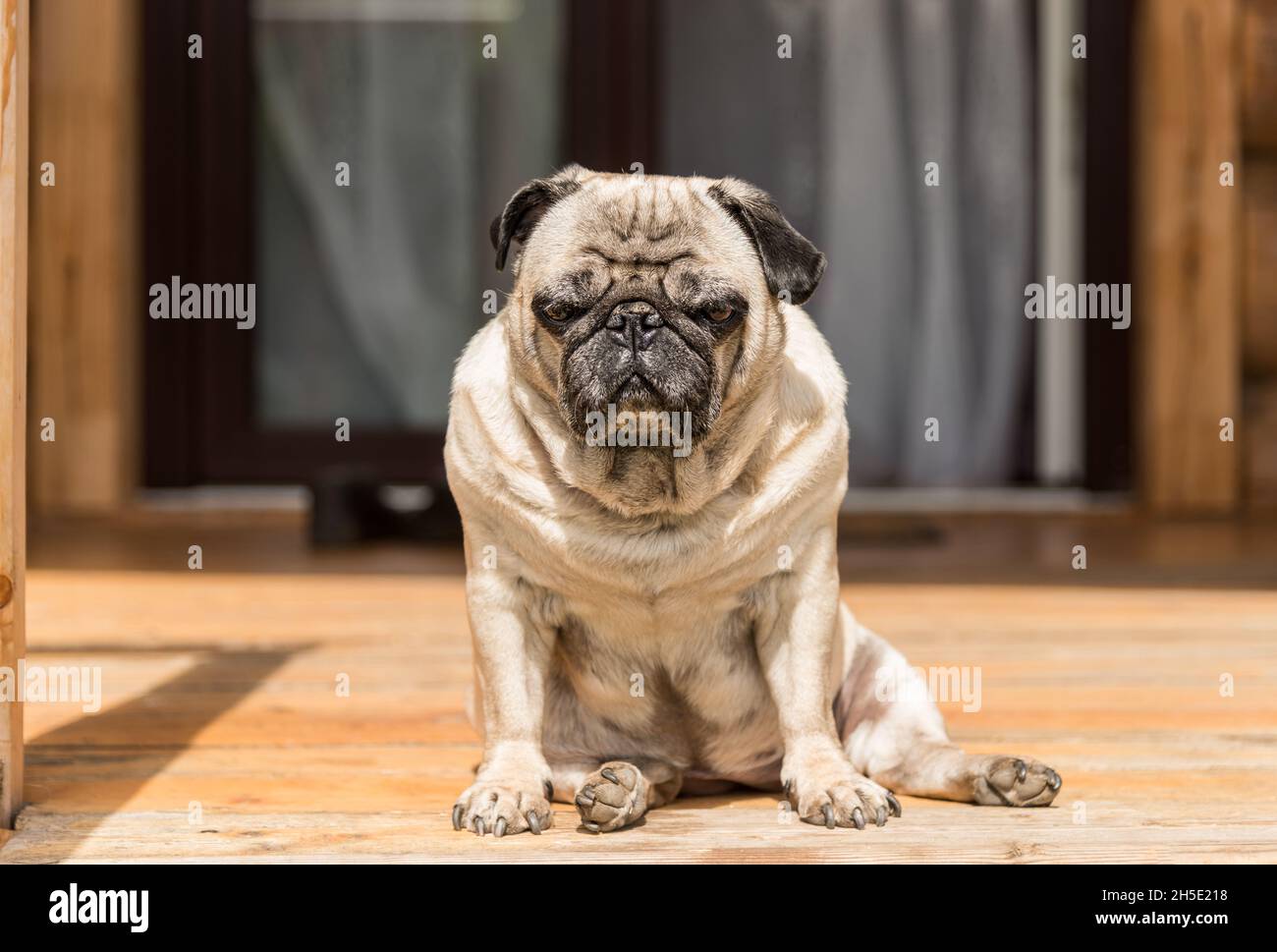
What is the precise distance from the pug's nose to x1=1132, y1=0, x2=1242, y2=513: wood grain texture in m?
5.05

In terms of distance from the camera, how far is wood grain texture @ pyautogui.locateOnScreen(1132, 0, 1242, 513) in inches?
254

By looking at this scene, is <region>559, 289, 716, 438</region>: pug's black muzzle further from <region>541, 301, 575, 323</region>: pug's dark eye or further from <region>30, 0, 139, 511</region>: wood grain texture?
<region>30, 0, 139, 511</region>: wood grain texture

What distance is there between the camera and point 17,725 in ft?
6.66

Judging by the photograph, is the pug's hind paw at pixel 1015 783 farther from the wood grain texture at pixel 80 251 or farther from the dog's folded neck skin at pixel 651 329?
the wood grain texture at pixel 80 251

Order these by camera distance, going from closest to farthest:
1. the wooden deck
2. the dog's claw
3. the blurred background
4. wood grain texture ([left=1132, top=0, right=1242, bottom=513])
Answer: the wooden deck, the dog's claw, wood grain texture ([left=1132, top=0, right=1242, bottom=513]), the blurred background

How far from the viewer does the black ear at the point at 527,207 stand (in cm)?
207

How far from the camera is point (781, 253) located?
2051 millimetres

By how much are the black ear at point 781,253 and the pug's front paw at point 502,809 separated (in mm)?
729

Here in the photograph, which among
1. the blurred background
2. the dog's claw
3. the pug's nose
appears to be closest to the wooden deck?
the dog's claw

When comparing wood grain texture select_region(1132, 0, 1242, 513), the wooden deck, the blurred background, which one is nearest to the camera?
the wooden deck

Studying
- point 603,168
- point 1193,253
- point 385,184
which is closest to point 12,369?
point 603,168

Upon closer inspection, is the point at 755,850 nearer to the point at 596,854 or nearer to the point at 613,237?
the point at 596,854

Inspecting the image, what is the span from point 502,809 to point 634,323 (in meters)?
0.63

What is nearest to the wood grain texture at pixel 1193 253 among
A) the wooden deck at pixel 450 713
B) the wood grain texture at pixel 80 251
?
the wooden deck at pixel 450 713
